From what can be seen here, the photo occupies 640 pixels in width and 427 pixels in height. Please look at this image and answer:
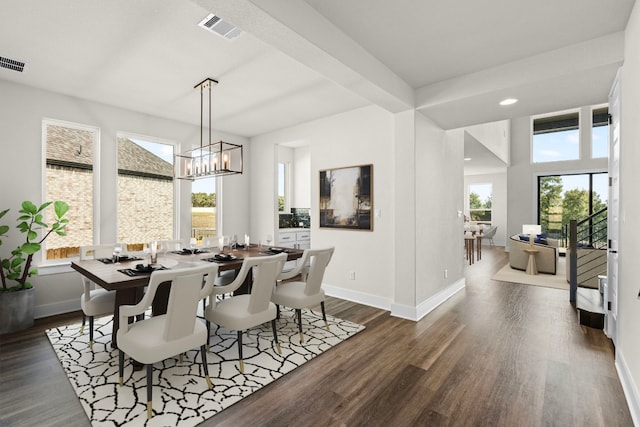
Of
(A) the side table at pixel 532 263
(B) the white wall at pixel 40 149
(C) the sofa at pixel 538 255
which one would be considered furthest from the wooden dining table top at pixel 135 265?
(C) the sofa at pixel 538 255

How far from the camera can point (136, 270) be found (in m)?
2.57

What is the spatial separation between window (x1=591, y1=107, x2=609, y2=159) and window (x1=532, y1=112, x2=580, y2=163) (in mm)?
357

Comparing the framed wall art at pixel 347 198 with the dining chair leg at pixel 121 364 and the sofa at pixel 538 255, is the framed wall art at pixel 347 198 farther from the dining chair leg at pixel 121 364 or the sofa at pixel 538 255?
the sofa at pixel 538 255

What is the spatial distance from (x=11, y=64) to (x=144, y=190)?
2110 mm

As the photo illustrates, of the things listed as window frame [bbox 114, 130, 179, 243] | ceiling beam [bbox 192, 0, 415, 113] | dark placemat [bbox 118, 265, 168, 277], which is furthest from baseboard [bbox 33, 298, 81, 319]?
ceiling beam [bbox 192, 0, 415, 113]

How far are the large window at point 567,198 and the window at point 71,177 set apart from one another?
1168 cm

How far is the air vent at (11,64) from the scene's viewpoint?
3047 mm

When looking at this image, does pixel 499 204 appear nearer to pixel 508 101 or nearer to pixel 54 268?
pixel 508 101

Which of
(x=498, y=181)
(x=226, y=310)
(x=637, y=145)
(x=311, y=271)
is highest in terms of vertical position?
(x=498, y=181)

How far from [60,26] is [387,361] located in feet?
13.0

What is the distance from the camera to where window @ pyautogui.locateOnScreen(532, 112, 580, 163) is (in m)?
9.20

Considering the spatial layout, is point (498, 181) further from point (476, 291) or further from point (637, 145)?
point (637, 145)

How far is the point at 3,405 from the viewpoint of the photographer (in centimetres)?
204

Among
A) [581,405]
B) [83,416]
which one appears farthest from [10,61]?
[581,405]
